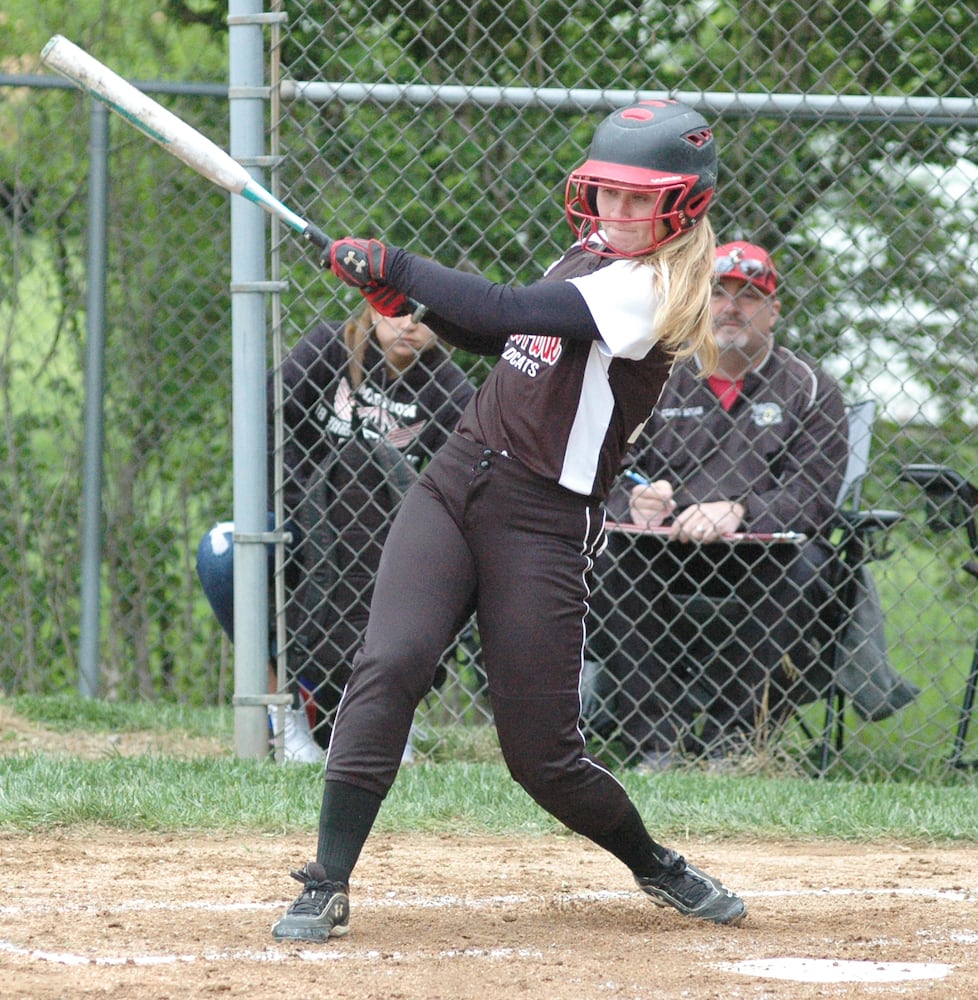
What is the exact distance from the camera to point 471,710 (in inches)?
251

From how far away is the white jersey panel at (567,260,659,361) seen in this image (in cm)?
289

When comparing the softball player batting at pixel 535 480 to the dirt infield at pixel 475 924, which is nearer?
the dirt infield at pixel 475 924

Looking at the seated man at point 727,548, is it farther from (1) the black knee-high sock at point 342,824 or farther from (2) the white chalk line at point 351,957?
(1) the black knee-high sock at point 342,824

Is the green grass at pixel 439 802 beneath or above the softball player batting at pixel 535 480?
beneath

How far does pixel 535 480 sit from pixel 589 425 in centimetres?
16

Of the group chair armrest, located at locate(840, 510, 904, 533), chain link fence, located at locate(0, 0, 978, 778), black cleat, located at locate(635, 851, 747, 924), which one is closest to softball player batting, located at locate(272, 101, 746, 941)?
black cleat, located at locate(635, 851, 747, 924)

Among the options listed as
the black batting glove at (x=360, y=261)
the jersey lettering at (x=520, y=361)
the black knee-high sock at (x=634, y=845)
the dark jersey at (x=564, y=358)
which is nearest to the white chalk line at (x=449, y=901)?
the black knee-high sock at (x=634, y=845)

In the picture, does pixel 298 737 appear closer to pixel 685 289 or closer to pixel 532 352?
pixel 532 352

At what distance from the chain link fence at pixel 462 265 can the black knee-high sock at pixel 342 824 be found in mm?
1935

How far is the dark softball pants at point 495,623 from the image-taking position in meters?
2.94

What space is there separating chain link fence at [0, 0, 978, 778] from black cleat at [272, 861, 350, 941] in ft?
6.43

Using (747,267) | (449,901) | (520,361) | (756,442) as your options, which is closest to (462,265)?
(747,267)

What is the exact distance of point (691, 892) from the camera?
3.20 meters

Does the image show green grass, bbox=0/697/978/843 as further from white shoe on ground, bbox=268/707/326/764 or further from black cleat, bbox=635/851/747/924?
black cleat, bbox=635/851/747/924
